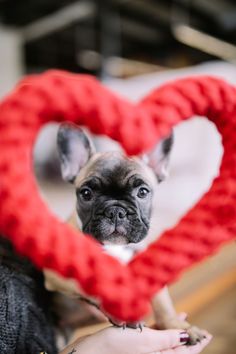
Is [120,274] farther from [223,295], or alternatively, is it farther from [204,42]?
[204,42]

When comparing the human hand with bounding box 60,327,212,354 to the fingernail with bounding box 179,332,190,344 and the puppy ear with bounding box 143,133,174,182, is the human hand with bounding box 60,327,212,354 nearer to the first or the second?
the fingernail with bounding box 179,332,190,344

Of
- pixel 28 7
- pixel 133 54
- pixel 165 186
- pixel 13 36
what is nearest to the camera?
pixel 165 186

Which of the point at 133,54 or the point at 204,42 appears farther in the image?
the point at 133,54

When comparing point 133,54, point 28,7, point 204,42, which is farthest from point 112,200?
point 28,7

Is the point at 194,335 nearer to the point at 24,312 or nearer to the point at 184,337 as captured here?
the point at 184,337

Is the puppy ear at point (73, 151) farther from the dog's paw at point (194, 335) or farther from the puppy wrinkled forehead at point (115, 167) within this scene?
the dog's paw at point (194, 335)

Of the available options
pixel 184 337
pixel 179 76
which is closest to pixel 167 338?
pixel 184 337

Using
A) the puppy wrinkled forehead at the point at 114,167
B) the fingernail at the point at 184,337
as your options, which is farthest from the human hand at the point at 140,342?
the puppy wrinkled forehead at the point at 114,167
